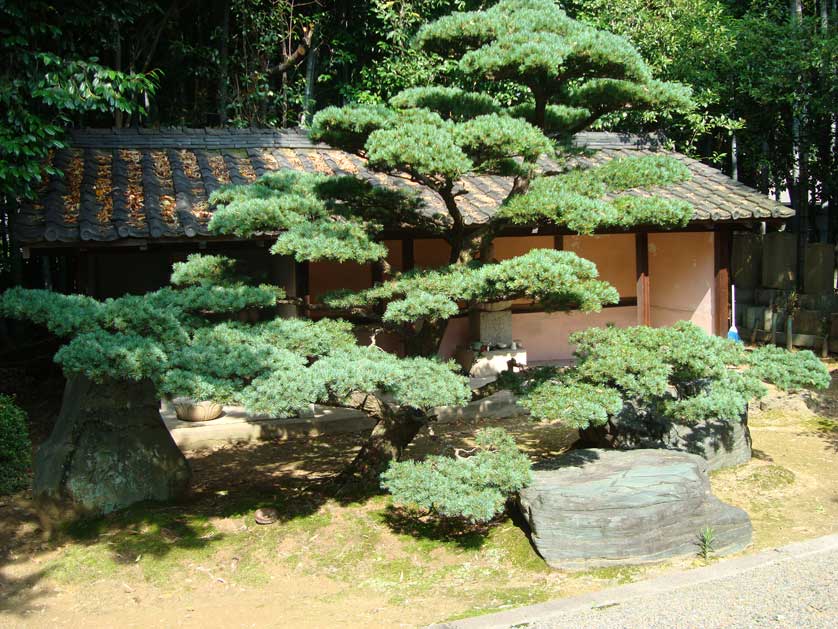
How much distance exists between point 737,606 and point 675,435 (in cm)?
265

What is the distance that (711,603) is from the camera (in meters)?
4.81

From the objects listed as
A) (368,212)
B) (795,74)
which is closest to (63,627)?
(368,212)

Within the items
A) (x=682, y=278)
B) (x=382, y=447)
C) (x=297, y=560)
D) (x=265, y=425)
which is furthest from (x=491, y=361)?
(x=297, y=560)

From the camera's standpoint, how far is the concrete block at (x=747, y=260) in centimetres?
1606

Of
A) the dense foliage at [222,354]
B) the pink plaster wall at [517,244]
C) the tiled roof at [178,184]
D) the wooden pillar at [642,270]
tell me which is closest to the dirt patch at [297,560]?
the dense foliage at [222,354]

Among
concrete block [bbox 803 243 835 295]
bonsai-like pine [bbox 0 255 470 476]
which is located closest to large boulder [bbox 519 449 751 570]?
bonsai-like pine [bbox 0 255 470 476]

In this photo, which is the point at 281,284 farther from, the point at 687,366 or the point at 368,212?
the point at 687,366

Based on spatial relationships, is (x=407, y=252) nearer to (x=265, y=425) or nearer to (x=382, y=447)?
(x=265, y=425)

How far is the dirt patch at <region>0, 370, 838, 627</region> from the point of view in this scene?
504 centimetres

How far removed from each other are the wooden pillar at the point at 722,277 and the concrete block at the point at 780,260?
14.8 ft

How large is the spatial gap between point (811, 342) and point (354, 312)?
1018 centimetres

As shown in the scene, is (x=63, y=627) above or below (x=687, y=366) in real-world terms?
below

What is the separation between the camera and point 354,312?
661 centimetres

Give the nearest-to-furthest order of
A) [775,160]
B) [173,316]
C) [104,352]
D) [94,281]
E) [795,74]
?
[104,352] → [173,316] → [94,281] → [795,74] → [775,160]
